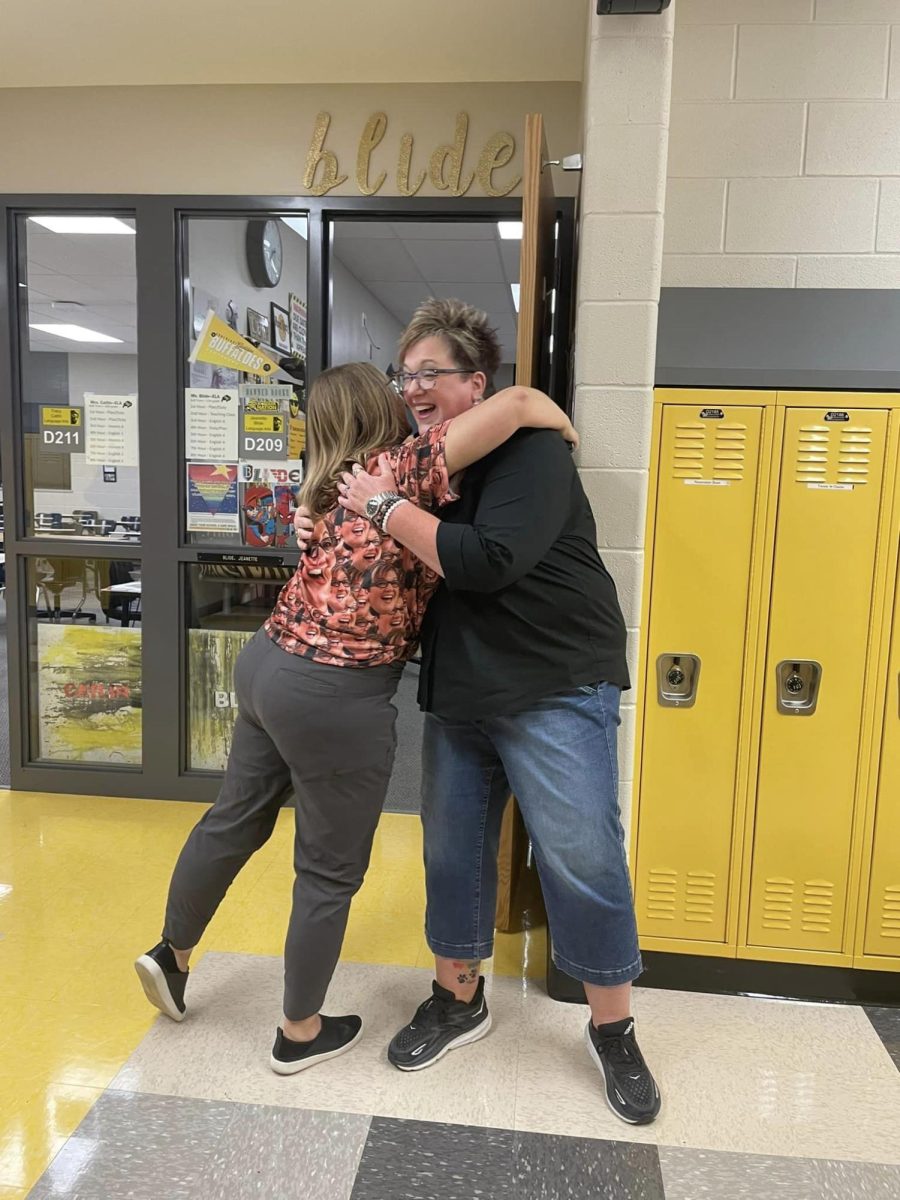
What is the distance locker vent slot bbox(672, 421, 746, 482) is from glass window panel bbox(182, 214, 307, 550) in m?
1.68

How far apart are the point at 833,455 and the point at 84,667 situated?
291cm

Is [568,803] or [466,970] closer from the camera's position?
[568,803]

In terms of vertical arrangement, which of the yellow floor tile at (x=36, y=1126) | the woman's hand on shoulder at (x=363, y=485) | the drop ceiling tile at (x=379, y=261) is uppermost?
the drop ceiling tile at (x=379, y=261)

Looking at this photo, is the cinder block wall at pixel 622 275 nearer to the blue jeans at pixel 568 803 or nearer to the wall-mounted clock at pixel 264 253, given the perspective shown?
the blue jeans at pixel 568 803

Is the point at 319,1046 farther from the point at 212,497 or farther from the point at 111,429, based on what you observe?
the point at 111,429

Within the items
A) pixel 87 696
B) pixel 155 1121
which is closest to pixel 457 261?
pixel 87 696

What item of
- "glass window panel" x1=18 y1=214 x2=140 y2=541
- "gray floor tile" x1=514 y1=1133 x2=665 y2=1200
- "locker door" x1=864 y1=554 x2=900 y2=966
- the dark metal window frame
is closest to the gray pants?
"gray floor tile" x1=514 y1=1133 x2=665 y2=1200

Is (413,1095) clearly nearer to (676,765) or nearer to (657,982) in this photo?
(657,982)

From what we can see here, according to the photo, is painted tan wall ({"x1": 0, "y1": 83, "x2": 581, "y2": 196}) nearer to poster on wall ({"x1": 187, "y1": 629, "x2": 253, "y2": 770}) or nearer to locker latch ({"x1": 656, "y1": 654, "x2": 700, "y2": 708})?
poster on wall ({"x1": 187, "y1": 629, "x2": 253, "y2": 770})

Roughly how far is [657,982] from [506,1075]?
0.56 m

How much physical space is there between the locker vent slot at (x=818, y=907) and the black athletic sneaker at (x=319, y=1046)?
1148mm

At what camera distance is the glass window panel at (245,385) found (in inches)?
124

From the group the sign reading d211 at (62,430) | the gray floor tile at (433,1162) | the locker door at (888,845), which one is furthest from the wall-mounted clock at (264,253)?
the gray floor tile at (433,1162)

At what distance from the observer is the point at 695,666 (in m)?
2.03
